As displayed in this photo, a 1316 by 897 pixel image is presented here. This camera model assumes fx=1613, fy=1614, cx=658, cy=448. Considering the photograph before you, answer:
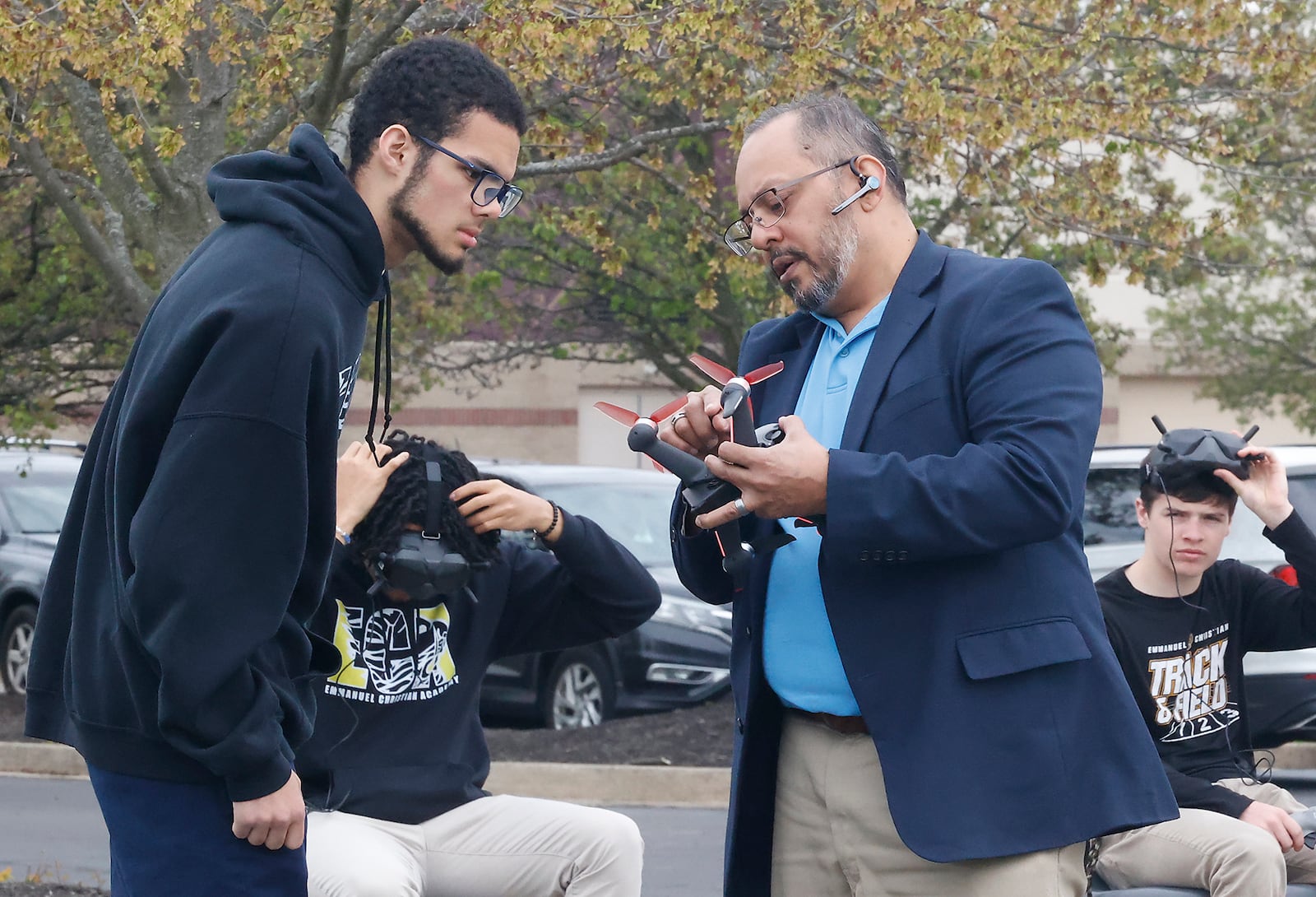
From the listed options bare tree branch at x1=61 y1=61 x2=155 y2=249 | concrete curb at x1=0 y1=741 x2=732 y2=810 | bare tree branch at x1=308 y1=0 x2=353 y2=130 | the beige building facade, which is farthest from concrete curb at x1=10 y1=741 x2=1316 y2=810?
the beige building facade

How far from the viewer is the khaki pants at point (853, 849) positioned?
2.64m

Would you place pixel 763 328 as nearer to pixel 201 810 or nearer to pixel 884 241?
pixel 884 241

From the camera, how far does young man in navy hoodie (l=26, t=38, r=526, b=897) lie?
2375 mm

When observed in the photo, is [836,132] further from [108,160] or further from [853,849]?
[108,160]

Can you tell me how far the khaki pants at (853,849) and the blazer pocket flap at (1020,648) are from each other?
30cm

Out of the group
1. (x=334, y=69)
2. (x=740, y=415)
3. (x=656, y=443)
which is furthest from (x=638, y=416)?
(x=334, y=69)

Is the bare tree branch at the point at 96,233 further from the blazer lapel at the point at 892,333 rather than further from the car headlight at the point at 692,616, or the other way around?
the blazer lapel at the point at 892,333

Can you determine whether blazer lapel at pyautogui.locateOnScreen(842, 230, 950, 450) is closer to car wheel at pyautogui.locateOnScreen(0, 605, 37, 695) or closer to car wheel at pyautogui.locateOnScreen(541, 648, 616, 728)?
car wheel at pyautogui.locateOnScreen(541, 648, 616, 728)

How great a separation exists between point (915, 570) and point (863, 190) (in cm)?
73

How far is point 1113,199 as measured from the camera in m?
9.44

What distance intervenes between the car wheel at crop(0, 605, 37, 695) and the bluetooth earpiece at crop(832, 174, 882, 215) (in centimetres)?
961

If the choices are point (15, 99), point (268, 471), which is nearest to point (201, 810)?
point (268, 471)

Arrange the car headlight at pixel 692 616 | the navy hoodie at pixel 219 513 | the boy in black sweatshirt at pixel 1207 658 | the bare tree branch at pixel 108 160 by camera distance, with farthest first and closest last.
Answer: the car headlight at pixel 692 616 → the bare tree branch at pixel 108 160 → the boy in black sweatshirt at pixel 1207 658 → the navy hoodie at pixel 219 513

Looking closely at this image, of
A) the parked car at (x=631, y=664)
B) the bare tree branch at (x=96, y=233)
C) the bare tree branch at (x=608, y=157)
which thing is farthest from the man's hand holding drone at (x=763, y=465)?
the parked car at (x=631, y=664)
